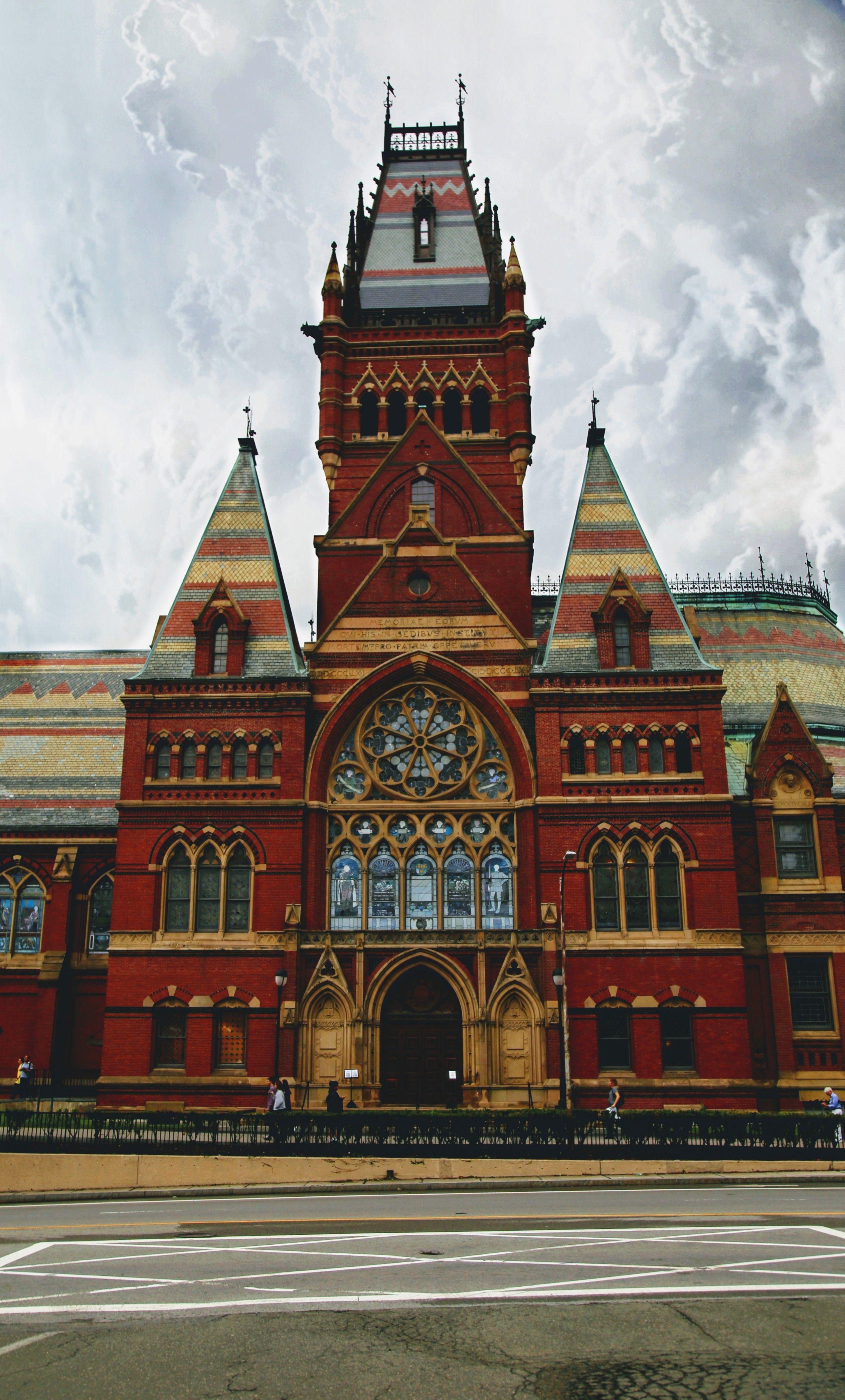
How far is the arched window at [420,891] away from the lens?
118ft

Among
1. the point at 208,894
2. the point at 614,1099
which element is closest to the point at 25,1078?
the point at 208,894

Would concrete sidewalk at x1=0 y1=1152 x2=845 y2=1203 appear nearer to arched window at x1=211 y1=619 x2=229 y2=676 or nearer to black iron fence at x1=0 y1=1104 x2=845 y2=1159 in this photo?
black iron fence at x1=0 y1=1104 x2=845 y2=1159

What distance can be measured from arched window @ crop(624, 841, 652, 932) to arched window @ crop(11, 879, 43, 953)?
21128mm

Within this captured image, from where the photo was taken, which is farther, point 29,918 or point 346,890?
point 29,918

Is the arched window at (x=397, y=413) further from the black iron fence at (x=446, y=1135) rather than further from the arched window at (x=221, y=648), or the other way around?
the black iron fence at (x=446, y=1135)

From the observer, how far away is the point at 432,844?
36.7 m

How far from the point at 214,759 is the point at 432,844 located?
7712 mm

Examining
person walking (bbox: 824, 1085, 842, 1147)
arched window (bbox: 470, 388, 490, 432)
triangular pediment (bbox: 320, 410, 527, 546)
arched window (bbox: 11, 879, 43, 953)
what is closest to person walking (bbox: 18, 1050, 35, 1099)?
arched window (bbox: 11, 879, 43, 953)

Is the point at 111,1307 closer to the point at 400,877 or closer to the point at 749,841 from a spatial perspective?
the point at 400,877

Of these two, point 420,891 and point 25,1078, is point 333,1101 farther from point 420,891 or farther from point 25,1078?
point 25,1078

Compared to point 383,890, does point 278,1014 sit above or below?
below

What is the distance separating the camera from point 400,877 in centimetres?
3634

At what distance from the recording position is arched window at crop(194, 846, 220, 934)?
1414 inches

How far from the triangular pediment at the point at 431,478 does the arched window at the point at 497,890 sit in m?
12.0
